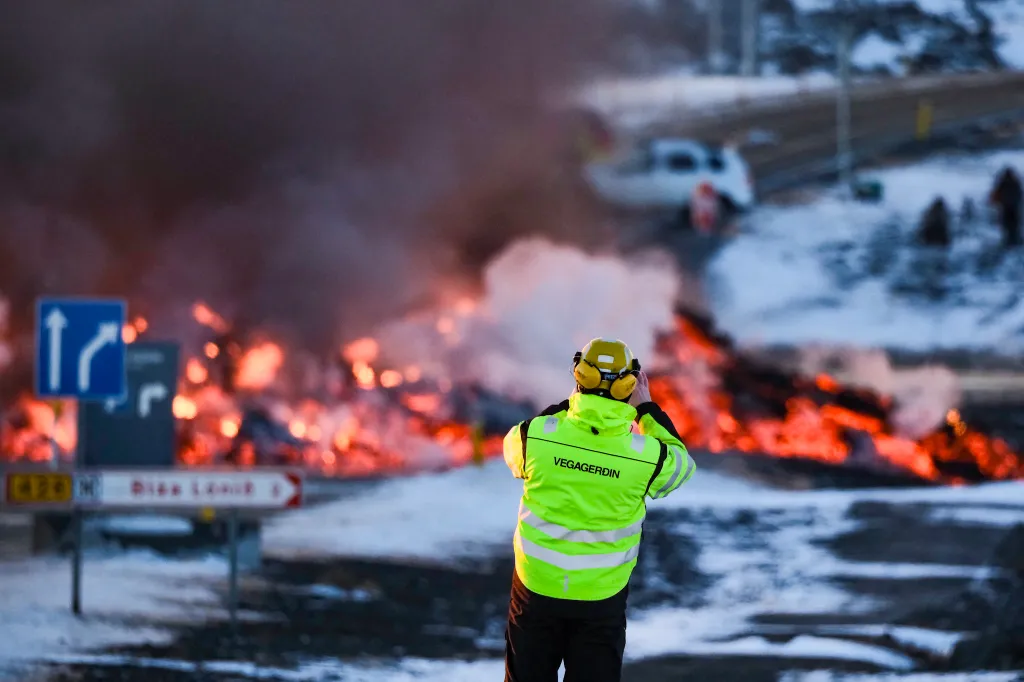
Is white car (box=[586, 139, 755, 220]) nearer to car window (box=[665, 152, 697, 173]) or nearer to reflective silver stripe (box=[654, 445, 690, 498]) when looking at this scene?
car window (box=[665, 152, 697, 173])

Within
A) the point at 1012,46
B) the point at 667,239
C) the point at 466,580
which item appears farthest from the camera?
the point at 667,239

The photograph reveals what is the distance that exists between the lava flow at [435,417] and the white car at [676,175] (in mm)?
2518

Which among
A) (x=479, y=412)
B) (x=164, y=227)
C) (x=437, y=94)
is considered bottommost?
(x=479, y=412)

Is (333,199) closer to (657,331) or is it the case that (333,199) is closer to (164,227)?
(164,227)

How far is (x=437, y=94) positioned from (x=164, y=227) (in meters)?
4.53

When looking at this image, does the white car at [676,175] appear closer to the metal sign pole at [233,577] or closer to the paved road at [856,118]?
the paved road at [856,118]

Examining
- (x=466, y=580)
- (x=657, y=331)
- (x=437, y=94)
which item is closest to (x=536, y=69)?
(x=437, y=94)

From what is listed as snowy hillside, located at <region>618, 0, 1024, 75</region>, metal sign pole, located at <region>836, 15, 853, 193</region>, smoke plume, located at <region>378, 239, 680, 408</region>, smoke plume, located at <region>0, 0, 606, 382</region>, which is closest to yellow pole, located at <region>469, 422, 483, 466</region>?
smoke plume, located at <region>378, 239, 680, 408</region>

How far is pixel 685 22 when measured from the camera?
68.5 ft

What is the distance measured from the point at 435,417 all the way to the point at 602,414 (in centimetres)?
1425

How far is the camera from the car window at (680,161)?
70.9 ft

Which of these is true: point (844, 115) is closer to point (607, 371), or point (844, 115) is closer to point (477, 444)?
point (477, 444)

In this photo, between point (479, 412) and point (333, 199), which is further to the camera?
point (333, 199)

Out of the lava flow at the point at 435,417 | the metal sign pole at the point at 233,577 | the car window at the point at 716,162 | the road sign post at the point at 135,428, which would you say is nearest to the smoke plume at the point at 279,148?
the lava flow at the point at 435,417
